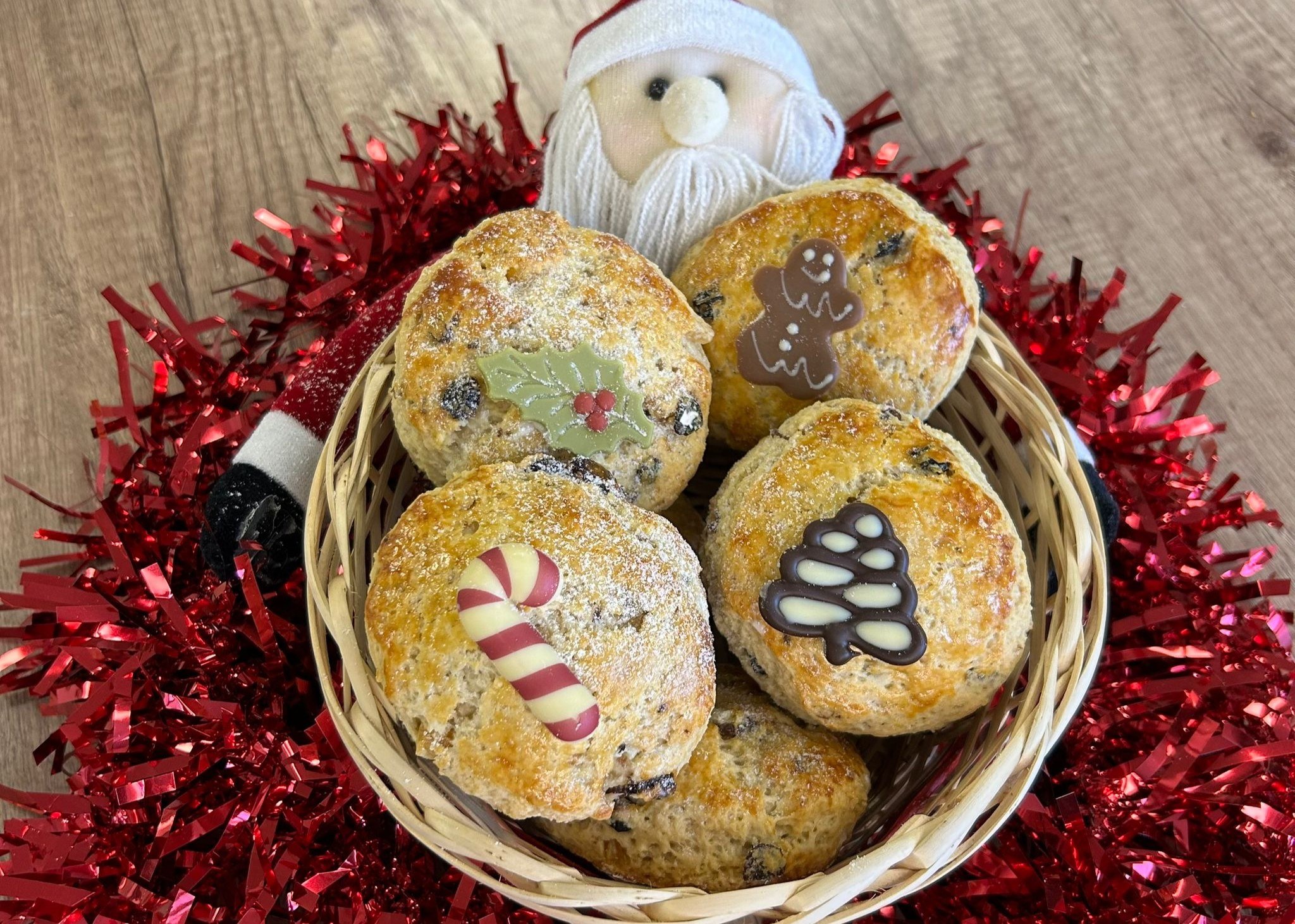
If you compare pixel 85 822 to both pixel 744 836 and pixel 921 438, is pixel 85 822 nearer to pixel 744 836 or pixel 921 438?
pixel 744 836

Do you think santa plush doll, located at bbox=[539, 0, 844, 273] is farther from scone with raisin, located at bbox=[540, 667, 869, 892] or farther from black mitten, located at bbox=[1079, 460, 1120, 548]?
scone with raisin, located at bbox=[540, 667, 869, 892]

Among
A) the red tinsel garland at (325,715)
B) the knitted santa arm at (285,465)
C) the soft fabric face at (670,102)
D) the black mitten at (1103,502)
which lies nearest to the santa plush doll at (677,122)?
the soft fabric face at (670,102)

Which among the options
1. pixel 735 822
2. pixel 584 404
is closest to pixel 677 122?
pixel 584 404

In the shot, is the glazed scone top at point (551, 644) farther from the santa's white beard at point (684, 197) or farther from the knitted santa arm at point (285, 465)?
the santa's white beard at point (684, 197)

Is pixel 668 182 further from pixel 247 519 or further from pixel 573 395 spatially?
pixel 247 519

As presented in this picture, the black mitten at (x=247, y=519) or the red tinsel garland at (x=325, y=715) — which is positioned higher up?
the black mitten at (x=247, y=519)
